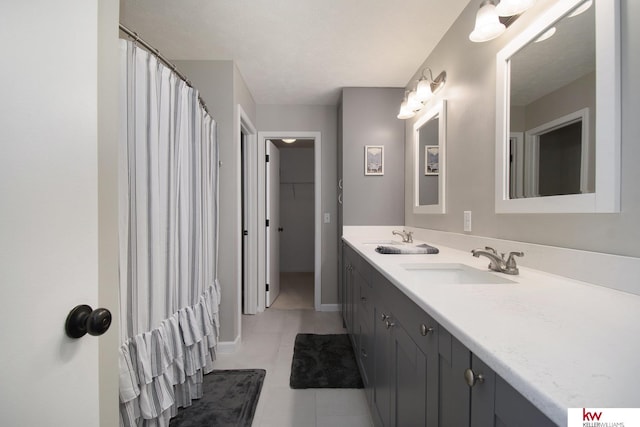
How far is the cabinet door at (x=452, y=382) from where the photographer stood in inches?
21.4

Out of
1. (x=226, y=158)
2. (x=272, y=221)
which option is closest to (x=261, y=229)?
(x=272, y=221)

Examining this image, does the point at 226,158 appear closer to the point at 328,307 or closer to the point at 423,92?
the point at 423,92

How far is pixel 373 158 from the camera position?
254cm

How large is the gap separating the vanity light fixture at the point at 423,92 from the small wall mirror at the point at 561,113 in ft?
2.00

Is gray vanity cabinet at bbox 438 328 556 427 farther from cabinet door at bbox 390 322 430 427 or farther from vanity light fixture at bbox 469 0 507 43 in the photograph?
vanity light fixture at bbox 469 0 507 43

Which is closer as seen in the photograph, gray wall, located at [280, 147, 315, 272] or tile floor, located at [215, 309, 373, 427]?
tile floor, located at [215, 309, 373, 427]

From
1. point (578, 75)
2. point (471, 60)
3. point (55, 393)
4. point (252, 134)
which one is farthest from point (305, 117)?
point (55, 393)

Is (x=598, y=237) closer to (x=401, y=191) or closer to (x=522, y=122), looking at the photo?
(x=522, y=122)

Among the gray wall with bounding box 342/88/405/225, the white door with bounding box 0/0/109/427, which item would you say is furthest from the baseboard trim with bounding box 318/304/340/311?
the white door with bounding box 0/0/109/427

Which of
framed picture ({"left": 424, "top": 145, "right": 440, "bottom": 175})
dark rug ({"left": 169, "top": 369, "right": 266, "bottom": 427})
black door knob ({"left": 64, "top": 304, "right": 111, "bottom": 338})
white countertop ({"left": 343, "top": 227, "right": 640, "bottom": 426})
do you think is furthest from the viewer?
framed picture ({"left": 424, "top": 145, "right": 440, "bottom": 175})

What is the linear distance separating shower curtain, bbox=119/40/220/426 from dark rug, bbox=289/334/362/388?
0.69 meters

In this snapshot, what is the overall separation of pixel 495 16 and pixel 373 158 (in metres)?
1.49

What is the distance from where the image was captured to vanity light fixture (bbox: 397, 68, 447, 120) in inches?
70.9

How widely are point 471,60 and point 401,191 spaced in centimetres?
128
